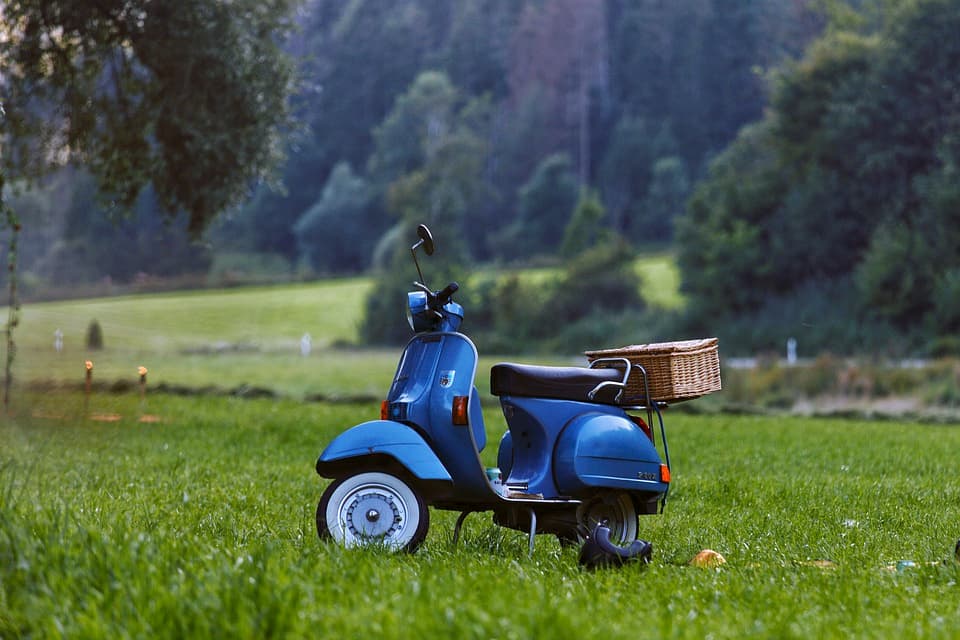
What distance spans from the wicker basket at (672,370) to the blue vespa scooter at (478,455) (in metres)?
0.06

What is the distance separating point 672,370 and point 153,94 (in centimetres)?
1320

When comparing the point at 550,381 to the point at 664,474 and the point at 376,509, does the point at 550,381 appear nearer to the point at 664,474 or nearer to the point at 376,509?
the point at 664,474

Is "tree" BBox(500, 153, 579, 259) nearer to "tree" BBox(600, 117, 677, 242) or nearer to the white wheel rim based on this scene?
"tree" BBox(600, 117, 677, 242)

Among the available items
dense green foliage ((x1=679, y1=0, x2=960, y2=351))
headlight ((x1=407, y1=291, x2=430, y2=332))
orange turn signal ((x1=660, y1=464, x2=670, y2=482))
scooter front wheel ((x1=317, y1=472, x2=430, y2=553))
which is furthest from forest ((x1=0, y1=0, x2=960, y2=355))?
orange turn signal ((x1=660, y1=464, x2=670, y2=482))

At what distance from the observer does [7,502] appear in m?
5.24

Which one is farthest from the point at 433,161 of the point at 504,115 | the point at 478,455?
the point at 478,455

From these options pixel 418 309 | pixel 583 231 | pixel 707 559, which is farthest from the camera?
pixel 583 231

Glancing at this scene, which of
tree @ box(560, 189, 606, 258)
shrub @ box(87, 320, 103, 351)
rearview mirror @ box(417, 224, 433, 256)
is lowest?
shrub @ box(87, 320, 103, 351)

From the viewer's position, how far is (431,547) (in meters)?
6.23

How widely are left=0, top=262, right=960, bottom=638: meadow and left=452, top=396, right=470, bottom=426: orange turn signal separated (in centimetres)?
66

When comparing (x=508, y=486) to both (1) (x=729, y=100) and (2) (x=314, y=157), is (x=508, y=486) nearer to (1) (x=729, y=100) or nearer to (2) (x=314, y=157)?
(2) (x=314, y=157)

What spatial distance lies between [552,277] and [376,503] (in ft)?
137

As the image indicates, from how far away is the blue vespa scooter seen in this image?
19.4 ft

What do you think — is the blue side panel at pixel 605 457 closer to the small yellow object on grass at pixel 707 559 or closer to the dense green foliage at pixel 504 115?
the small yellow object on grass at pixel 707 559
